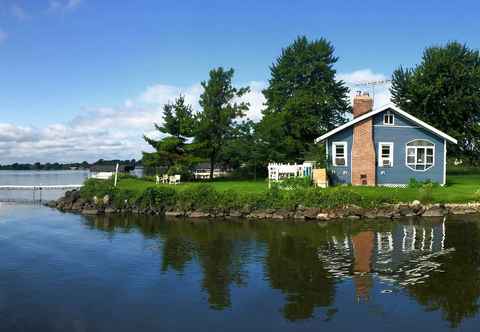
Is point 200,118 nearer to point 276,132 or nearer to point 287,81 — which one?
point 276,132

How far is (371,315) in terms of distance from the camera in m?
10.3

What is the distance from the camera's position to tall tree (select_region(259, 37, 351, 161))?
4459 centimetres

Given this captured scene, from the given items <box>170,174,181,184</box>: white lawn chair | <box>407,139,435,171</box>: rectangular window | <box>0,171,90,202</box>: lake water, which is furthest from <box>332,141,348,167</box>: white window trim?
<box>0,171,90,202</box>: lake water

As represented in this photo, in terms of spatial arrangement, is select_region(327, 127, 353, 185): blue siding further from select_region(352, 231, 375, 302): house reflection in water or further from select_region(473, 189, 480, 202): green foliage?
select_region(352, 231, 375, 302): house reflection in water

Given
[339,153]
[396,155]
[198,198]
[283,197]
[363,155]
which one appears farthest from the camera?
[339,153]

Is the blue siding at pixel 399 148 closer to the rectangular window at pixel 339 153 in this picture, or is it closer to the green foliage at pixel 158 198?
the rectangular window at pixel 339 153

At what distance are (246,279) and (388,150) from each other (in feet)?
72.1

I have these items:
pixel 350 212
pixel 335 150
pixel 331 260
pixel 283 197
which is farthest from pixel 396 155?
pixel 331 260

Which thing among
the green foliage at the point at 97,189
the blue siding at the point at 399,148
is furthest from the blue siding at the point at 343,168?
the green foliage at the point at 97,189

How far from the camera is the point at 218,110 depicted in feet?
149

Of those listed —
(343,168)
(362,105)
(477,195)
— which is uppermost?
(362,105)

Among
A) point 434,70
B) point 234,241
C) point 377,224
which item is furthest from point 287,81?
point 234,241

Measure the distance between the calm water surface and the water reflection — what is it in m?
0.05

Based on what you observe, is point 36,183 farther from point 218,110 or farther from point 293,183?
point 293,183
